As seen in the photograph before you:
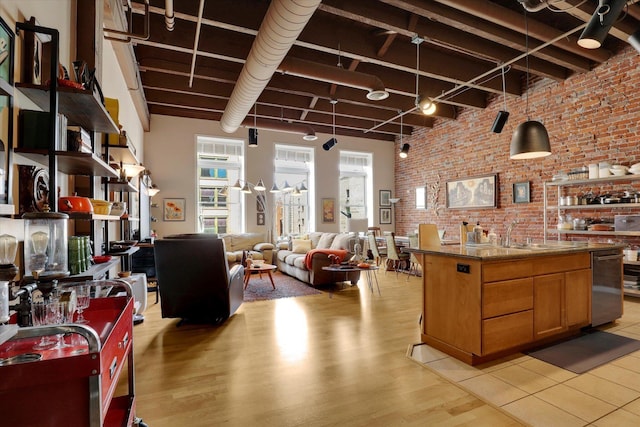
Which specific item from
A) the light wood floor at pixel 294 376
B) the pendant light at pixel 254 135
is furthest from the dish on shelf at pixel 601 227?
the pendant light at pixel 254 135

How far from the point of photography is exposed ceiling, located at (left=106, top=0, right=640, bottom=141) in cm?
394

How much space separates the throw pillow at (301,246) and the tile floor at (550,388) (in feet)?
14.5

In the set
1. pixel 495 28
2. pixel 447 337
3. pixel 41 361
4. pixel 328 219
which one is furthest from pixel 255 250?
pixel 41 361

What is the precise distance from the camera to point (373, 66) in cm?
599

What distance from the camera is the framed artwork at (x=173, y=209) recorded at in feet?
25.7

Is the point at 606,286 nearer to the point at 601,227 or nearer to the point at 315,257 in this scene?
the point at 601,227

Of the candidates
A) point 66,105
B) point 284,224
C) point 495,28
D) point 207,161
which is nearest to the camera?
point 66,105

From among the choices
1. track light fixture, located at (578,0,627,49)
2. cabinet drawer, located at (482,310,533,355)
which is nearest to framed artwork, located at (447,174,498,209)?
track light fixture, located at (578,0,627,49)

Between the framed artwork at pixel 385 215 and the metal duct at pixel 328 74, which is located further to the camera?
the framed artwork at pixel 385 215

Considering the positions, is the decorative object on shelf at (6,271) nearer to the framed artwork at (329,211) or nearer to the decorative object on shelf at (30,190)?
the decorative object on shelf at (30,190)

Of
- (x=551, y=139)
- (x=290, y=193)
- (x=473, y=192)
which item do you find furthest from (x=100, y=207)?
(x=473, y=192)

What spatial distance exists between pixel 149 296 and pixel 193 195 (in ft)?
10.8

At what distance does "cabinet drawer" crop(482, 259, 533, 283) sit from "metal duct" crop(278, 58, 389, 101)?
3.26 m

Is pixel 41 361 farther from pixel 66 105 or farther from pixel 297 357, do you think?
pixel 297 357
